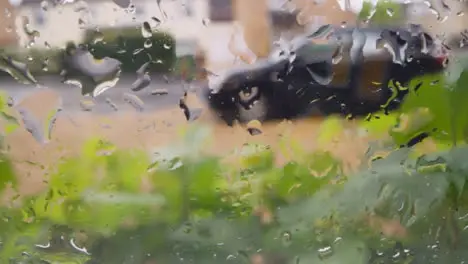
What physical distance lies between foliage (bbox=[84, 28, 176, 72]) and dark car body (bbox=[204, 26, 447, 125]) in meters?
0.07

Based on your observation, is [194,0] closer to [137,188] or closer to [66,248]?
[137,188]

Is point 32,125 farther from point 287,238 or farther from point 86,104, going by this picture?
point 287,238

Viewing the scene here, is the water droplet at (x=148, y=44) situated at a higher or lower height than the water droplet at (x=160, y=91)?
higher

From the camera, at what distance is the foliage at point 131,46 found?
0.56 meters

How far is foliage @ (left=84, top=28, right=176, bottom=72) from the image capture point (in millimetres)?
562

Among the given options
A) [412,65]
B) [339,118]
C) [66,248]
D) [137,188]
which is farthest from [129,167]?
[412,65]

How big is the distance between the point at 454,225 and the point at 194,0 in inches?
17.3

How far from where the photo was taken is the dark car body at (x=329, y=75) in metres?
0.58

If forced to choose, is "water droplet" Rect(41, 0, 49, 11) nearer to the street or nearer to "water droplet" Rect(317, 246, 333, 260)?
the street

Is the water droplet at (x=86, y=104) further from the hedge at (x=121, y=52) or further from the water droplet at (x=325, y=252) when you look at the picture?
the water droplet at (x=325, y=252)

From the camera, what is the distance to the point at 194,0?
0.56 m

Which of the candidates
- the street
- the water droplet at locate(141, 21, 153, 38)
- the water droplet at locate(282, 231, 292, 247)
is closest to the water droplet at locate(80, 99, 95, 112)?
the street

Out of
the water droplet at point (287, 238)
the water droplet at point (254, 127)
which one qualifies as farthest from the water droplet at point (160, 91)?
the water droplet at point (287, 238)

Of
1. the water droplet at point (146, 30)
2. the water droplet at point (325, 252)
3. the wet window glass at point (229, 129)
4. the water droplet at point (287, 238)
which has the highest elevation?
the water droplet at point (146, 30)
